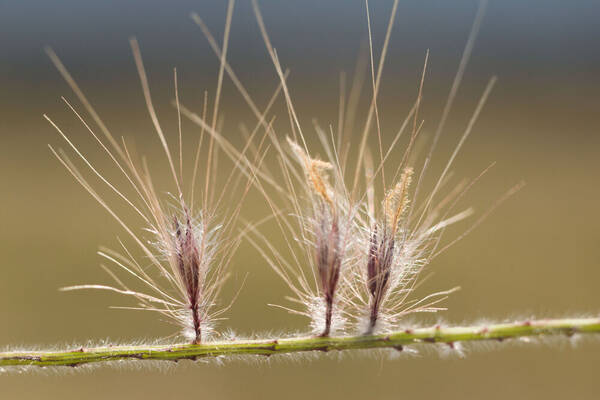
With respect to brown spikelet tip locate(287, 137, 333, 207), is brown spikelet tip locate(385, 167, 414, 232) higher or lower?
lower

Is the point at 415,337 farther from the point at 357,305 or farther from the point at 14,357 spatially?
the point at 14,357

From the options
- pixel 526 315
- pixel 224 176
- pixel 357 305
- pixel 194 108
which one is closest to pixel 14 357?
pixel 357 305

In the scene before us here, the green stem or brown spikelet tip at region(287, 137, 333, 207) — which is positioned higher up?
brown spikelet tip at region(287, 137, 333, 207)

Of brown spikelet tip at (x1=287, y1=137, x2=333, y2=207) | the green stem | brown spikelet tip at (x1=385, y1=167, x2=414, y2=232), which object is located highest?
brown spikelet tip at (x1=287, y1=137, x2=333, y2=207)

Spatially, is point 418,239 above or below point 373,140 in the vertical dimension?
below
